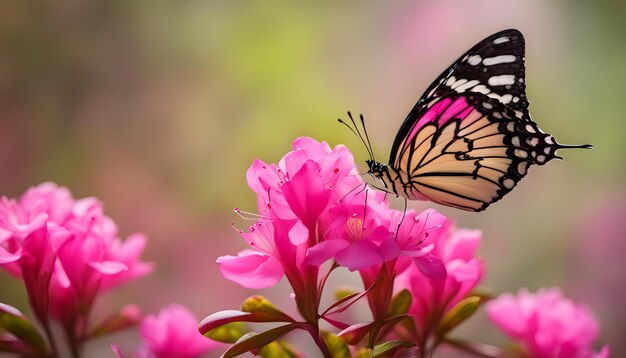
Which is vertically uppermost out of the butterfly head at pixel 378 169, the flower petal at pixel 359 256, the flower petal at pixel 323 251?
the butterfly head at pixel 378 169

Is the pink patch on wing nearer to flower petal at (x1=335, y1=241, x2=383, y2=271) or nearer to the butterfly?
the butterfly

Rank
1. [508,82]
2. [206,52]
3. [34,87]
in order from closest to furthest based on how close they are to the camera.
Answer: [508,82] → [34,87] → [206,52]

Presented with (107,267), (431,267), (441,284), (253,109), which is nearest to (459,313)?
(441,284)

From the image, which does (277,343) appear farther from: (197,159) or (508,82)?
(197,159)

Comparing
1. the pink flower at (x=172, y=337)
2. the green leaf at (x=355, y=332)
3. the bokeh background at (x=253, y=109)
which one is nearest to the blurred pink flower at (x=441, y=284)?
the green leaf at (x=355, y=332)

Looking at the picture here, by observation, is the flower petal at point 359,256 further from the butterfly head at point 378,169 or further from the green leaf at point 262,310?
the butterfly head at point 378,169

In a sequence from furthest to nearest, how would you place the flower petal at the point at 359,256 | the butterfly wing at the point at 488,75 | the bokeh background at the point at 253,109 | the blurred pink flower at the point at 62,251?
the bokeh background at the point at 253,109 < the butterfly wing at the point at 488,75 < the blurred pink flower at the point at 62,251 < the flower petal at the point at 359,256

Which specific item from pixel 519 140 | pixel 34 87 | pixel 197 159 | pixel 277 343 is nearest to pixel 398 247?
pixel 277 343
